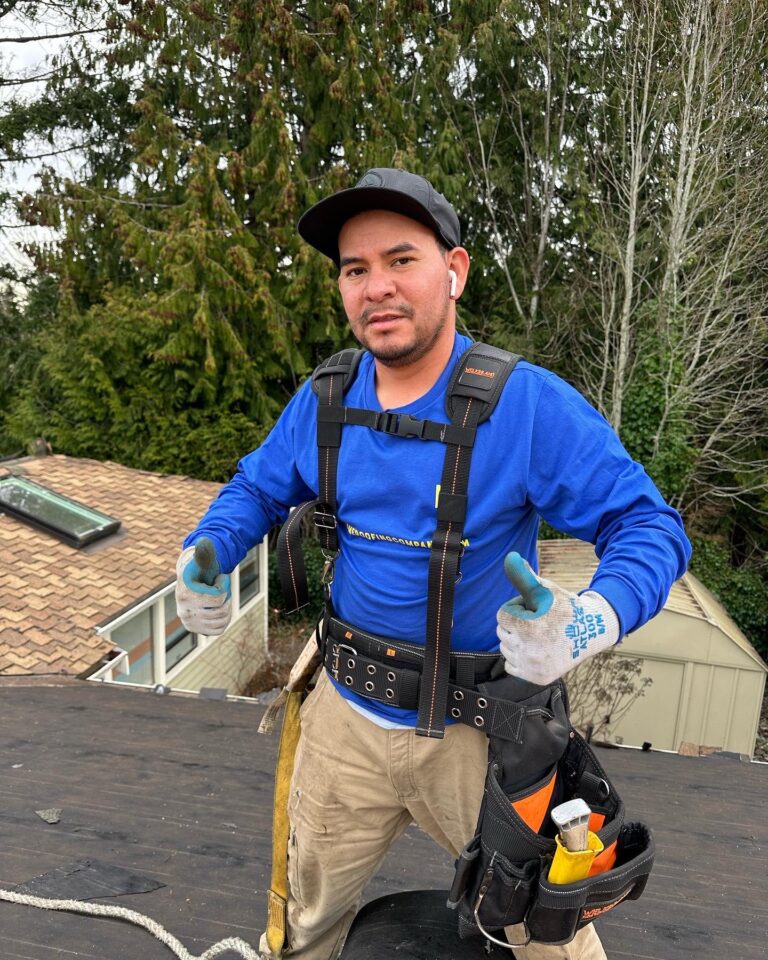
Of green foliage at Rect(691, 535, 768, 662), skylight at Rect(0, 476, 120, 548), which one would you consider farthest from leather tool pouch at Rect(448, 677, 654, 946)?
green foliage at Rect(691, 535, 768, 662)

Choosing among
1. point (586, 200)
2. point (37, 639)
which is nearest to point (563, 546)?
point (586, 200)

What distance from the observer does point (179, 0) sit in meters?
14.6

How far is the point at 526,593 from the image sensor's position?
1.43 meters

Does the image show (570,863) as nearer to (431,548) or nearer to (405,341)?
(431,548)

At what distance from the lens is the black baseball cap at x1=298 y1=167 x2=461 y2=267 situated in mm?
1718

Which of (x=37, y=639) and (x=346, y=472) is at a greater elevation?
(x=346, y=472)

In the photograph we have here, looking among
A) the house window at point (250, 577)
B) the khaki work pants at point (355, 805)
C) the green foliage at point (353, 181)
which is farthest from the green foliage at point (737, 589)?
the khaki work pants at point (355, 805)

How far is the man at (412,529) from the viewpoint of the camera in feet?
5.22

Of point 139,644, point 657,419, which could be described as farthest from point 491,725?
point 657,419

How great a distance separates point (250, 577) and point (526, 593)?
11429mm

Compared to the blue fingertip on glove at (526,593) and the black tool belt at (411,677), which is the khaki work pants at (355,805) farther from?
the blue fingertip on glove at (526,593)

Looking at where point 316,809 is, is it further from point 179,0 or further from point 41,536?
point 179,0

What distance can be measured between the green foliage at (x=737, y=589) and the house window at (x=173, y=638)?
9801 millimetres

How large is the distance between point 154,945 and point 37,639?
4.66 meters
